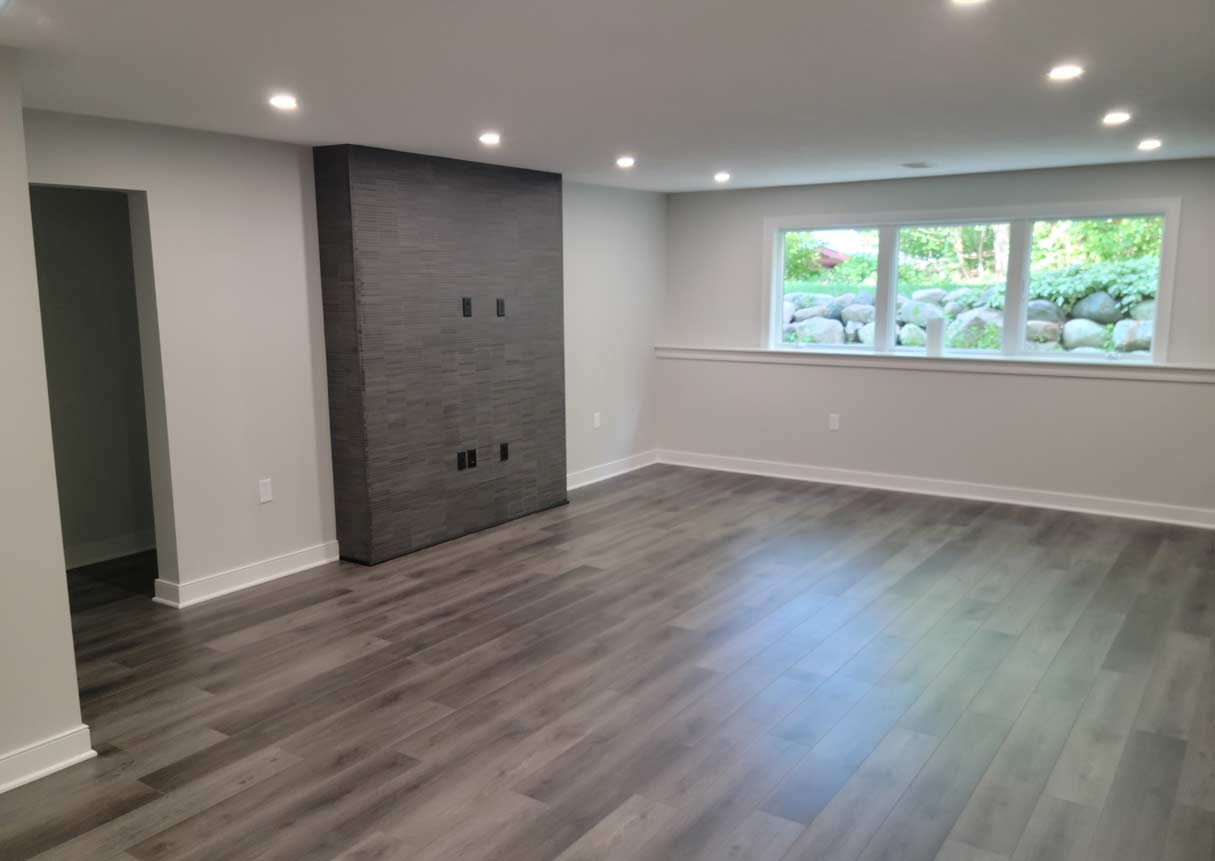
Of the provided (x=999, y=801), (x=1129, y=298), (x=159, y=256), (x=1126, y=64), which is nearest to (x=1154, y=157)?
(x=1129, y=298)

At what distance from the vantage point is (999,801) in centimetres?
258

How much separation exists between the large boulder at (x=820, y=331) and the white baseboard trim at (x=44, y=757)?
5.50 metres

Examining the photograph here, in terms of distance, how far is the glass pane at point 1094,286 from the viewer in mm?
5605

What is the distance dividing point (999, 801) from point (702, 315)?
201 inches

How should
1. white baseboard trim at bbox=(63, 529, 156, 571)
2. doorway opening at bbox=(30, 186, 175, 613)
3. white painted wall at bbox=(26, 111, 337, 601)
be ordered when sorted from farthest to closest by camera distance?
1. white baseboard trim at bbox=(63, 529, 156, 571)
2. doorway opening at bbox=(30, 186, 175, 613)
3. white painted wall at bbox=(26, 111, 337, 601)

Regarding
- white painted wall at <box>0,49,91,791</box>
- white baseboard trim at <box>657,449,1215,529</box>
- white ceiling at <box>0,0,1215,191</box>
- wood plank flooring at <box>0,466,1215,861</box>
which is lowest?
wood plank flooring at <box>0,466,1215,861</box>

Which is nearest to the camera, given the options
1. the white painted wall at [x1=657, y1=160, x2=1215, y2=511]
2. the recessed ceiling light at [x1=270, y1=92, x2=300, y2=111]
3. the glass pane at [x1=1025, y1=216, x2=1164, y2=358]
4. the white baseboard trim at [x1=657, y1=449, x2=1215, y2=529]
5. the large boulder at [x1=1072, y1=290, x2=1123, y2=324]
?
the recessed ceiling light at [x1=270, y1=92, x2=300, y2=111]

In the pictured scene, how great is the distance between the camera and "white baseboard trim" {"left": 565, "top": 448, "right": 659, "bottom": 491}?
6.63 meters

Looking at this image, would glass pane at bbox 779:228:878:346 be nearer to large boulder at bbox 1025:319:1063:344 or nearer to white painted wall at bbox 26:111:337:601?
large boulder at bbox 1025:319:1063:344

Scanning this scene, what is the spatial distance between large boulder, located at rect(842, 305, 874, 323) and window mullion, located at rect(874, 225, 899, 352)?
0.09 metres

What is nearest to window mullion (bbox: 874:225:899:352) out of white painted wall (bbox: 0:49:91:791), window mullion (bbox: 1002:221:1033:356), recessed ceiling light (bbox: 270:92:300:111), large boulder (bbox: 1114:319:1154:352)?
window mullion (bbox: 1002:221:1033:356)

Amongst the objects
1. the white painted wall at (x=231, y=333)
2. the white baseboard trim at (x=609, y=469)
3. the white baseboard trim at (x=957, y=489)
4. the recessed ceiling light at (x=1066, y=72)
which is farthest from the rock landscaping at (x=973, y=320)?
the white painted wall at (x=231, y=333)

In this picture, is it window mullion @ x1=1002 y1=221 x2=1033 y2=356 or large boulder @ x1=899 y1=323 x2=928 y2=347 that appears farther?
large boulder @ x1=899 y1=323 x2=928 y2=347

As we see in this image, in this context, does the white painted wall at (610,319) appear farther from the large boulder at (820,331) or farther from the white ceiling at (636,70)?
the white ceiling at (636,70)
